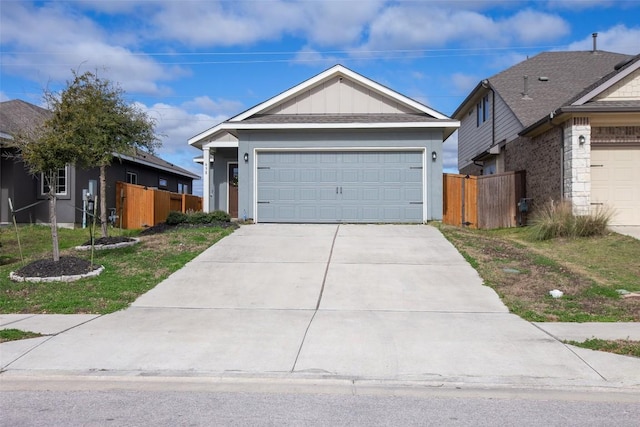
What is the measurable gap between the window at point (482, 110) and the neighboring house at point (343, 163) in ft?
26.5

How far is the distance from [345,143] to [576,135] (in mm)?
6664

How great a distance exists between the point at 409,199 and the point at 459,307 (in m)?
8.34

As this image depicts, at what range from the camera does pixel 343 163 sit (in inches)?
664

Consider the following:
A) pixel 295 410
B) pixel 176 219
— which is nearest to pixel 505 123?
pixel 176 219

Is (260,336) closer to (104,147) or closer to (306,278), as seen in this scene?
(306,278)

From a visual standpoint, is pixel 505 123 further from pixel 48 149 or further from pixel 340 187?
pixel 48 149

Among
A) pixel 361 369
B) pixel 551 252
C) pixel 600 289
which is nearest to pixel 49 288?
pixel 361 369

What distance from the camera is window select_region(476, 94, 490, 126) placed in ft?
79.9

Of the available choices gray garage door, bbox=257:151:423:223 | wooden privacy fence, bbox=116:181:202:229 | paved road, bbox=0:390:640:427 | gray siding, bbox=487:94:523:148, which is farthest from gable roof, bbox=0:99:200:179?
gray siding, bbox=487:94:523:148

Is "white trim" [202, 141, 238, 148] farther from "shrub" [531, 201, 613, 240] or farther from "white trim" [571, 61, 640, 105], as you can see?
"white trim" [571, 61, 640, 105]

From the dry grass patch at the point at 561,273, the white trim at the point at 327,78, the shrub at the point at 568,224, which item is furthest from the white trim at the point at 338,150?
the shrub at the point at 568,224

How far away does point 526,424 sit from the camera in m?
4.38

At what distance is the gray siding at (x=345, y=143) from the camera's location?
54.4 feet

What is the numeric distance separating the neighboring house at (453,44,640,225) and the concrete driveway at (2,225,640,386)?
19.0ft
